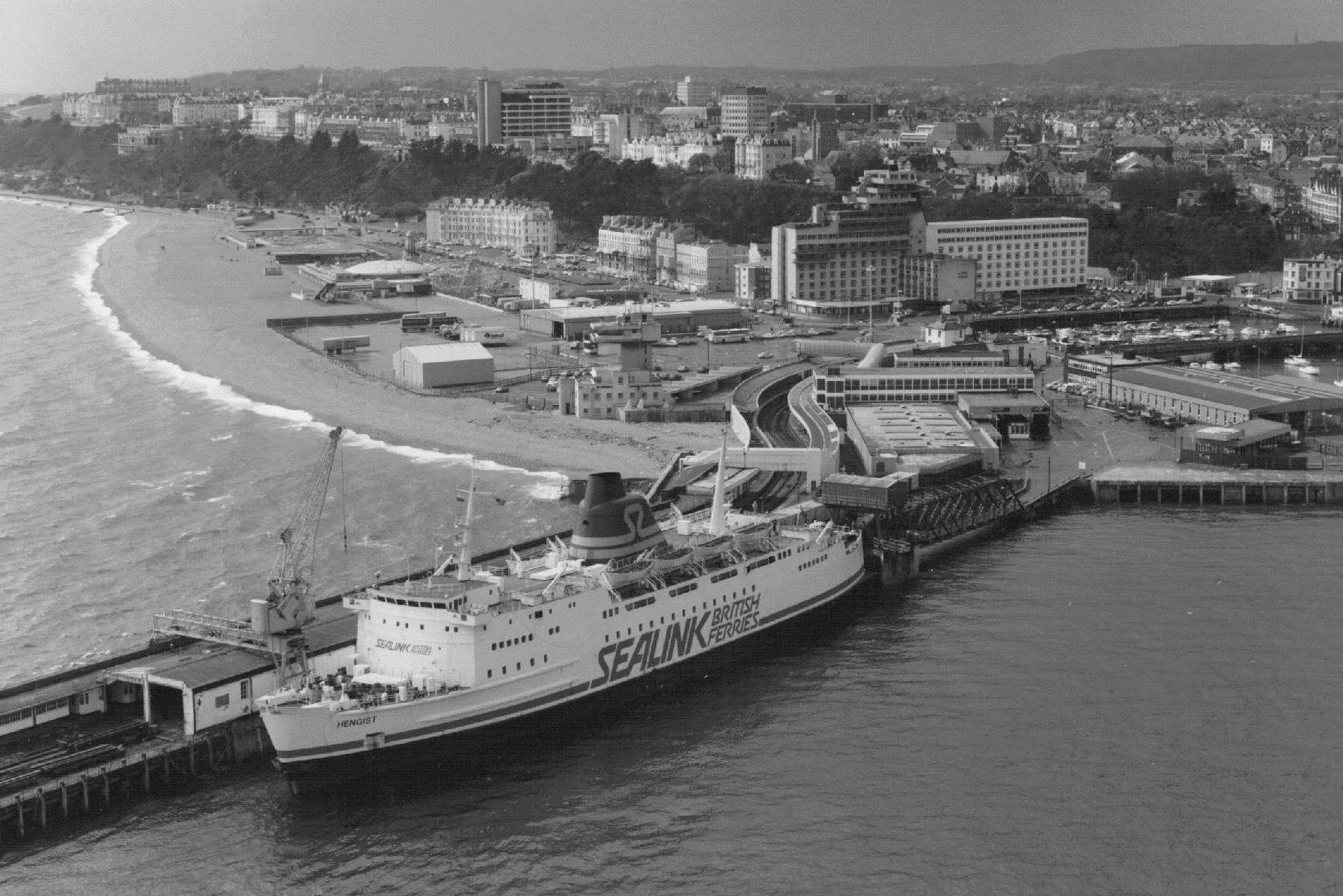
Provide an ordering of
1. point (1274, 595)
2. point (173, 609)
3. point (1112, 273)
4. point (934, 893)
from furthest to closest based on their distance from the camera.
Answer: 1. point (1112, 273)
2. point (1274, 595)
3. point (173, 609)
4. point (934, 893)

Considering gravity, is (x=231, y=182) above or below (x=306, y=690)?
above

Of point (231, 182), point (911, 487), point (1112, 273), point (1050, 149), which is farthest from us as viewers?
point (231, 182)

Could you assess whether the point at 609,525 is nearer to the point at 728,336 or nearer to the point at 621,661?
the point at 621,661

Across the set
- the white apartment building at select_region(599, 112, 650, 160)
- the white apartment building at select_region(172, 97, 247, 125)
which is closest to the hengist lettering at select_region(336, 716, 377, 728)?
the white apartment building at select_region(599, 112, 650, 160)

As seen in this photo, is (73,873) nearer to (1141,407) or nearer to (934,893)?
(934,893)

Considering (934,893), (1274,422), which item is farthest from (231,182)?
(934,893)

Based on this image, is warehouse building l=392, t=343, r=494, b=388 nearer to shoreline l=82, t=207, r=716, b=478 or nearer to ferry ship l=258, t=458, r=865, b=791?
shoreline l=82, t=207, r=716, b=478

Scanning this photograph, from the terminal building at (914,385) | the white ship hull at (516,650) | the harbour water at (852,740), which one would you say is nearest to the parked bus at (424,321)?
the terminal building at (914,385)
